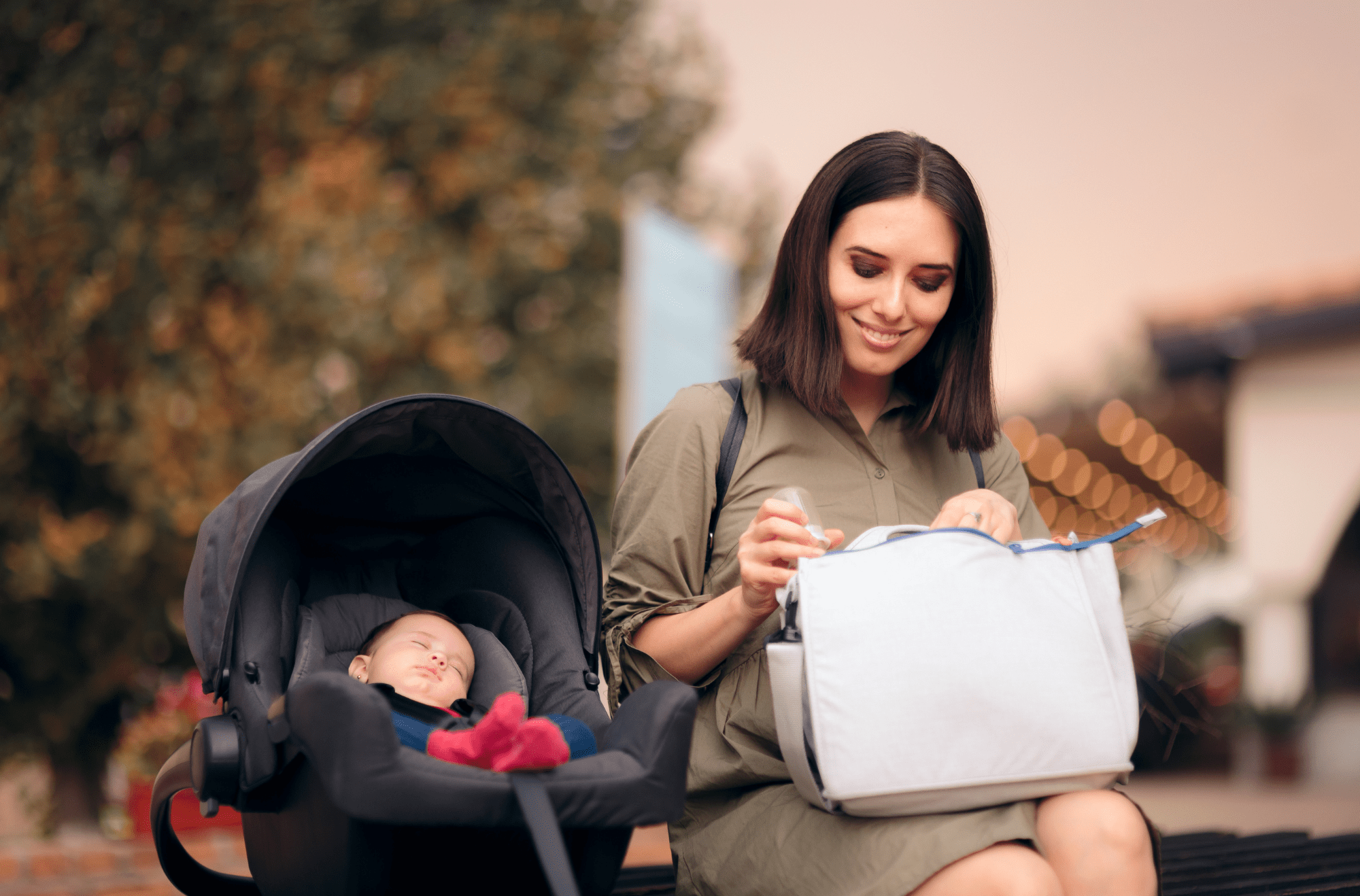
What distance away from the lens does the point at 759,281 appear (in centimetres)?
1093

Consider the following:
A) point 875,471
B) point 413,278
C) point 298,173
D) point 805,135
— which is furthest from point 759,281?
point 875,471

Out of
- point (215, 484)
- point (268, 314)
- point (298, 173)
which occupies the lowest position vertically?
point (215, 484)

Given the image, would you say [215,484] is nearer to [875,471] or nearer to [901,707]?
[875,471]

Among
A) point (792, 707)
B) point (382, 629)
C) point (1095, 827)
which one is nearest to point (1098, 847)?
point (1095, 827)

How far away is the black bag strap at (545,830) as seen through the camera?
1386 millimetres

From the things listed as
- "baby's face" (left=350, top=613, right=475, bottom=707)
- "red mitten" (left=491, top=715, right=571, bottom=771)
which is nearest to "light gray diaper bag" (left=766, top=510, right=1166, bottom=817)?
"red mitten" (left=491, top=715, right=571, bottom=771)

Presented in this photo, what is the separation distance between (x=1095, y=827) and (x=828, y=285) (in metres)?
0.98

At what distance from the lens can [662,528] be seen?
6.25 ft

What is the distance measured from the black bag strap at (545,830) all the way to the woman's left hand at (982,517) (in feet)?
2.28

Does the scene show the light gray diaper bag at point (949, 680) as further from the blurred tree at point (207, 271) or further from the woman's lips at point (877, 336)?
the blurred tree at point (207, 271)

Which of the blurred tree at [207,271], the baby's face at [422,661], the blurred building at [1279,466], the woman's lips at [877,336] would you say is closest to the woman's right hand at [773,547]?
the woman's lips at [877,336]

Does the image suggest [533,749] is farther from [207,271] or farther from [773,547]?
[207,271]

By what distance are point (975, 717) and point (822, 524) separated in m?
0.55

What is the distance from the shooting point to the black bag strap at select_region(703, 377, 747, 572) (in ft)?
6.52
